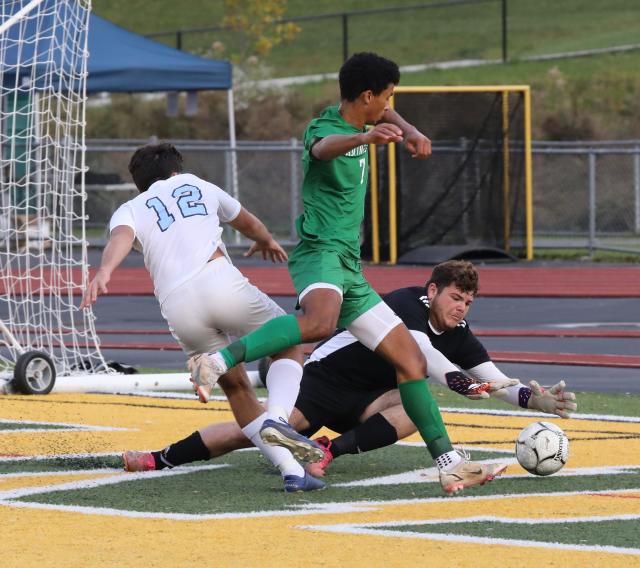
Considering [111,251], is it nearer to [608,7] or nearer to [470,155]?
[470,155]

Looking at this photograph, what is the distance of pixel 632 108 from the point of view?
37.7 meters

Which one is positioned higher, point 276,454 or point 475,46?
point 475,46

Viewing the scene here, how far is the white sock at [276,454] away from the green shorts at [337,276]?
0.61m

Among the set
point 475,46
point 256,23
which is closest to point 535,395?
point 256,23

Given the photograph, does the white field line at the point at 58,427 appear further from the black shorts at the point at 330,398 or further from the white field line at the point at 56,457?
the black shorts at the point at 330,398

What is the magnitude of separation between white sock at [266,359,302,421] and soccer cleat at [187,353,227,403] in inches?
17.0

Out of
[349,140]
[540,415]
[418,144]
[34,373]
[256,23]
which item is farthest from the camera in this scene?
[256,23]

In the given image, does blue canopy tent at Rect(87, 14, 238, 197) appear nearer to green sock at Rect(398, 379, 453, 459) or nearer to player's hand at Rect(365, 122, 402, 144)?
green sock at Rect(398, 379, 453, 459)

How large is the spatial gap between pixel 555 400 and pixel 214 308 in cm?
168

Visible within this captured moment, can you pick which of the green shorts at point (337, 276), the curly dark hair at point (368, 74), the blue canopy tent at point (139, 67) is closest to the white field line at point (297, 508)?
the green shorts at point (337, 276)

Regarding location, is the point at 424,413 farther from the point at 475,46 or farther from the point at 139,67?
the point at 475,46

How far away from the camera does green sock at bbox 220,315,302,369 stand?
6996mm

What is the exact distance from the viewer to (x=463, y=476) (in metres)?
7.15

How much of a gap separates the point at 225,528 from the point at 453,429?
3.30 meters
